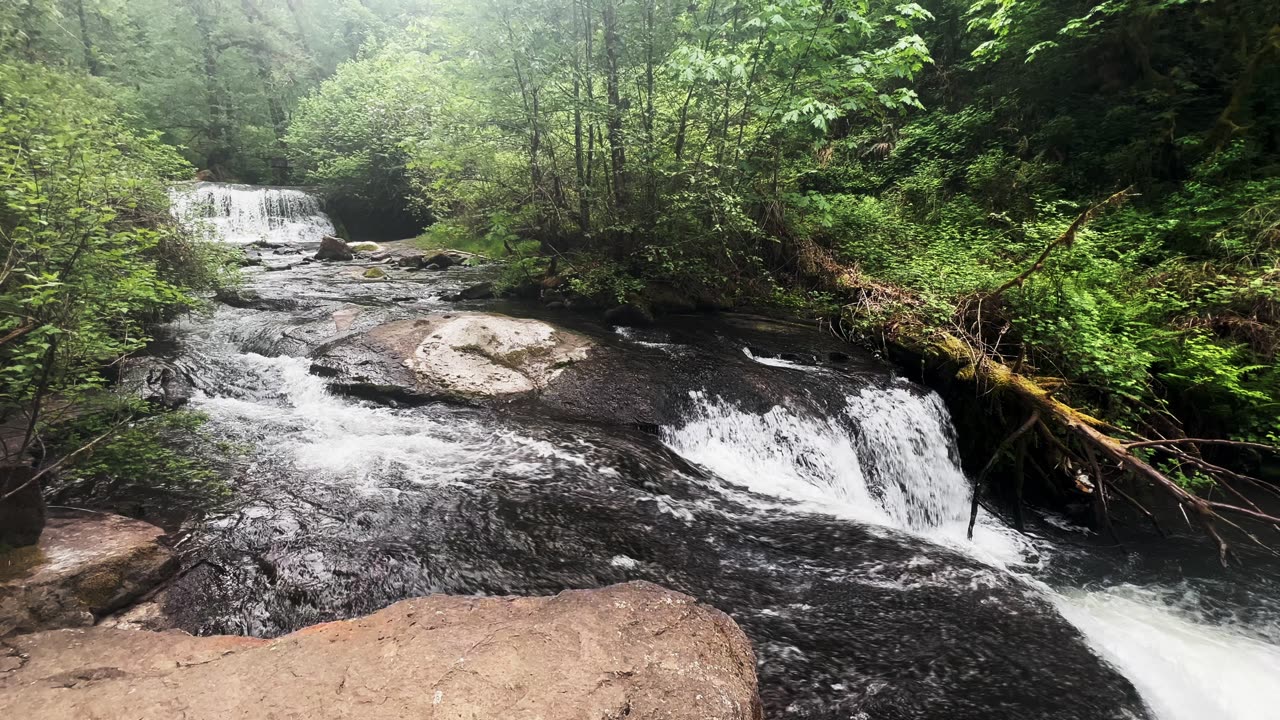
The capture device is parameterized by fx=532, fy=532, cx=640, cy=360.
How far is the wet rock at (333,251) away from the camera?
1612 cm

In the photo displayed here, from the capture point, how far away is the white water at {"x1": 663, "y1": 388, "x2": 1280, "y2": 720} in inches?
159

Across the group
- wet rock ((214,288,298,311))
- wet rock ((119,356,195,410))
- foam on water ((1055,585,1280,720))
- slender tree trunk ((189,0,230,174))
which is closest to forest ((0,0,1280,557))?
wet rock ((119,356,195,410))

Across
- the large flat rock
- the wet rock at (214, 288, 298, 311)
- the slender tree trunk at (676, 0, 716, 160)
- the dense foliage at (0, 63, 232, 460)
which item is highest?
the slender tree trunk at (676, 0, 716, 160)

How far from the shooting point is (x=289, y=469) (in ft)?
15.8

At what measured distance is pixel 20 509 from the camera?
10.6ft

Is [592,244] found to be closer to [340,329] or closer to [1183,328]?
[340,329]

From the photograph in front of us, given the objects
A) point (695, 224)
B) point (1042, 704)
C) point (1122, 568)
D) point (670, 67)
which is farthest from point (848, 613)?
point (670, 67)

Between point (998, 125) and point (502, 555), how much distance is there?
1280 cm

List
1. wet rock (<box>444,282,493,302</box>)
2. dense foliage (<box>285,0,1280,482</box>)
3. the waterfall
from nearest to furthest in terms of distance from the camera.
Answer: dense foliage (<box>285,0,1280,482</box>) < wet rock (<box>444,282,493,302</box>) < the waterfall

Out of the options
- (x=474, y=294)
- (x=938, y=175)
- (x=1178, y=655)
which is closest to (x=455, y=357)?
(x=474, y=294)

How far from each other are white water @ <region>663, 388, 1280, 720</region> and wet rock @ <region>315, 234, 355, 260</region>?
1421cm

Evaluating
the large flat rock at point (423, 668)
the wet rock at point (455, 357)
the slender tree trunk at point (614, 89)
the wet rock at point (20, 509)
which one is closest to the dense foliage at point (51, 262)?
the wet rock at point (20, 509)

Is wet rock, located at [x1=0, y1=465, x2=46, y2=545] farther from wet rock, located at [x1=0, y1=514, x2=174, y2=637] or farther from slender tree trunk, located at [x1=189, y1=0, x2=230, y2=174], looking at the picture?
slender tree trunk, located at [x1=189, y1=0, x2=230, y2=174]

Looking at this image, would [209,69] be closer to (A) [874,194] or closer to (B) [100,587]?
(A) [874,194]
